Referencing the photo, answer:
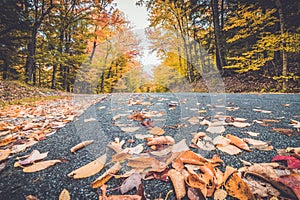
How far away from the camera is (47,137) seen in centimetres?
97

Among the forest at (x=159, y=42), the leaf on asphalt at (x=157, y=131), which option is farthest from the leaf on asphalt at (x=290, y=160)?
the forest at (x=159, y=42)

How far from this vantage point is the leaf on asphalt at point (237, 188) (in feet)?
1.45

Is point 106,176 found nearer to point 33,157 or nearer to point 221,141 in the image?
point 33,157

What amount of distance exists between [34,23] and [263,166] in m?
9.25

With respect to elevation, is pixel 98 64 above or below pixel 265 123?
above

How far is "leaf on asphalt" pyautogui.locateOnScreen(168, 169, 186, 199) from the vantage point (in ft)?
1.52

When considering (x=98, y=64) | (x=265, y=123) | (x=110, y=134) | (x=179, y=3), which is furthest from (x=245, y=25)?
(x=98, y=64)

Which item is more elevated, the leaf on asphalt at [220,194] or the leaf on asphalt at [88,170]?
the leaf on asphalt at [88,170]

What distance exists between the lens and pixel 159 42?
35.9ft

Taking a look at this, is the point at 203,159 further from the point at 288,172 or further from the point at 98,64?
the point at 98,64

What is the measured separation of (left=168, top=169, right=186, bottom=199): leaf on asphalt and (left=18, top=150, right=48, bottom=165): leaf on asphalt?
55 centimetres

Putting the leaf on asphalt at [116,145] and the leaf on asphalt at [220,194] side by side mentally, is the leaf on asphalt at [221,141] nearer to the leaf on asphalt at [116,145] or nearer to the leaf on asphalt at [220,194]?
the leaf on asphalt at [220,194]

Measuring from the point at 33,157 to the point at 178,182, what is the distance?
2.02 feet

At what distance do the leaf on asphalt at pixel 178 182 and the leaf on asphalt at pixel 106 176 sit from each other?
19 centimetres
